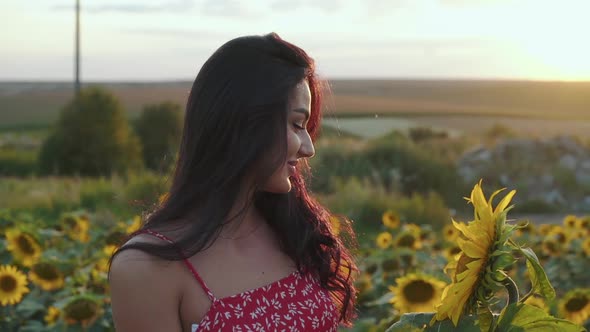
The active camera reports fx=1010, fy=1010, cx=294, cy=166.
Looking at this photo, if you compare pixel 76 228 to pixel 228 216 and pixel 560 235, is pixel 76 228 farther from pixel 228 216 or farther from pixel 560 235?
pixel 228 216

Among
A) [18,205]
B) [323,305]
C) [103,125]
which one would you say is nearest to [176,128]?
[103,125]

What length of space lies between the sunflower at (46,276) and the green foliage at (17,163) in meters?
18.1

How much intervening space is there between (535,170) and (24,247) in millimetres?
11943

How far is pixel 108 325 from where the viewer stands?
12.9 feet

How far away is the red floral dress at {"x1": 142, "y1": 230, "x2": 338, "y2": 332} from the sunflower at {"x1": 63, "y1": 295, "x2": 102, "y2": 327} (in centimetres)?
186

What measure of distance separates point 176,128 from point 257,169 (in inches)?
653

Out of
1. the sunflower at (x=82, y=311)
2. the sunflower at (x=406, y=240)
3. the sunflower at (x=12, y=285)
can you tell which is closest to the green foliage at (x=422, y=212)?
the sunflower at (x=406, y=240)

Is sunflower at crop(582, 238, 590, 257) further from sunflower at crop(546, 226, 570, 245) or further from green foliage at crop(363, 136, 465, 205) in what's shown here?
green foliage at crop(363, 136, 465, 205)

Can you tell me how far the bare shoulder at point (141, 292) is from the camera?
199 centimetres

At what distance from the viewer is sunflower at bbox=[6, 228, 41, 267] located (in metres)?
4.74

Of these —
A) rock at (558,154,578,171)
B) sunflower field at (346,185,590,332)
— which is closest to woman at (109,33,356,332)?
sunflower field at (346,185,590,332)

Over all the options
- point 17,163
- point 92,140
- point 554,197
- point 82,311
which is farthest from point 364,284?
point 17,163

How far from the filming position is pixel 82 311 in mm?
3943

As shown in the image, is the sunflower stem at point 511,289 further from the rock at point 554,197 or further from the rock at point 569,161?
the rock at point 569,161
